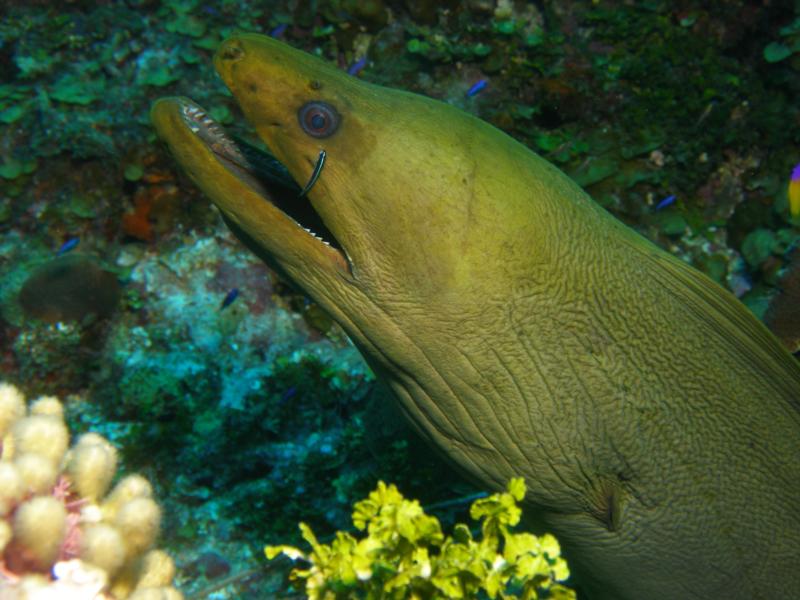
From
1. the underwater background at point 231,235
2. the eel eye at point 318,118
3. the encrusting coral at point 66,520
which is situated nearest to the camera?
the encrusting coral at point 66,520

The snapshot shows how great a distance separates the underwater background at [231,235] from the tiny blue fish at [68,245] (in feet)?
0.09

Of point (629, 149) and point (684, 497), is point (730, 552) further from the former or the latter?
point (629, 149)

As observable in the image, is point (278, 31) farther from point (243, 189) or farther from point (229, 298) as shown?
point (243, 189)

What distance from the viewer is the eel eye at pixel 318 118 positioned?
1973 millimetres

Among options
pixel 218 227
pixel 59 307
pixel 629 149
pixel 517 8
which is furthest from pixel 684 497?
pixel 517 8

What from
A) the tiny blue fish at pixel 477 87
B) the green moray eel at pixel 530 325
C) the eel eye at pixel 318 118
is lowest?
the green moray eel at pixel 530 325

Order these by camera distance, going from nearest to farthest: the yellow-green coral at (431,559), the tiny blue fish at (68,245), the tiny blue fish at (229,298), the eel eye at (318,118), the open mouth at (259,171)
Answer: the yellow-green coral at (431,559)
the eel eye at (318,118)
the open mouth at (259,171)
the tiny blue fish at (229,298)
the tiny blue fish at (68,245)

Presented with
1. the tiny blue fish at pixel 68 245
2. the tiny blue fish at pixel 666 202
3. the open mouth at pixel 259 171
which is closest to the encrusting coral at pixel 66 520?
the open mouth at pixel 259 171

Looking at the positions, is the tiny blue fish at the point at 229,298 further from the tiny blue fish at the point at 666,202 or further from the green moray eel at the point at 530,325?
the tiny blue fish at the point at 666,202

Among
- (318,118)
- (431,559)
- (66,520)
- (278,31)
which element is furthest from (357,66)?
(431,559)

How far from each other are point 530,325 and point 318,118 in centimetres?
106

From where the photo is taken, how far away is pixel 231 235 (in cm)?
430

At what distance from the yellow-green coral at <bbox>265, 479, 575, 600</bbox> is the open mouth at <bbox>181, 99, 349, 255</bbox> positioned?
38.0 inches

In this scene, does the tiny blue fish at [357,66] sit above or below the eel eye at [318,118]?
above
